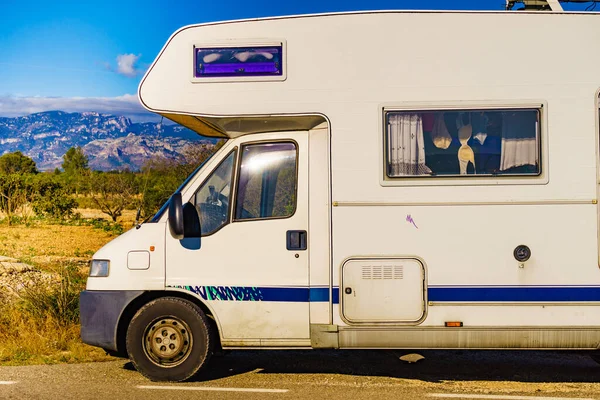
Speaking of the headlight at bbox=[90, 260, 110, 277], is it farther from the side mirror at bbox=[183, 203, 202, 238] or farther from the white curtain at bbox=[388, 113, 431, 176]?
the white curtain at bbox=[388, 113, 431, 176]

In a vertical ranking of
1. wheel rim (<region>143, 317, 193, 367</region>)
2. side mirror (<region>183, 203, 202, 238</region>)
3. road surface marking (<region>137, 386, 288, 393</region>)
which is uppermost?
side mirror (<region>183, 203, 202, 238</region>)

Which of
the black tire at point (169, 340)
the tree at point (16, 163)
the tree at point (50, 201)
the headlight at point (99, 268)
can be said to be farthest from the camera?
the tree at point (16, 163)

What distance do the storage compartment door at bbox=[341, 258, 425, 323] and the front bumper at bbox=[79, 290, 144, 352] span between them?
189cm

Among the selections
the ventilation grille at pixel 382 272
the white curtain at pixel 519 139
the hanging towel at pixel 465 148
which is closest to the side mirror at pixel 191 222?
the ventilation grille at pixel 382 272

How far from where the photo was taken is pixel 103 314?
6602 mm

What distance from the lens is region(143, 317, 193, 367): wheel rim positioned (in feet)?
21.5

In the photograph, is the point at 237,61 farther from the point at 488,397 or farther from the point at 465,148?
the point at 488,397

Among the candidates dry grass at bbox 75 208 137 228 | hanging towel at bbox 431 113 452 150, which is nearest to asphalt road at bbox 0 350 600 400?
hanging towel at bbox 431 113 452 150

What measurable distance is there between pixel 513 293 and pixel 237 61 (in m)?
3.11

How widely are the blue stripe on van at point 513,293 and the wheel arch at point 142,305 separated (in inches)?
76.8

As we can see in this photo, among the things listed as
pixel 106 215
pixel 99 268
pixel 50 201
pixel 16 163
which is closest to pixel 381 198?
pixel 99 268

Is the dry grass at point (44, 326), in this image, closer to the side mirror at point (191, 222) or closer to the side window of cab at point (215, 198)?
the side mirror at point (191, 222)

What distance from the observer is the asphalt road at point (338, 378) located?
6.24 metres

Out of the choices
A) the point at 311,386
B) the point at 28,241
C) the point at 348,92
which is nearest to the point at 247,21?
the point at 348,92
